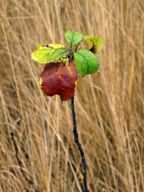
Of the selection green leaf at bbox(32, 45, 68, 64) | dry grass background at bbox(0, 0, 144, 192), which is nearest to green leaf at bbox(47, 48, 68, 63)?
green leaf at bbox(32, 45, 68, 64)

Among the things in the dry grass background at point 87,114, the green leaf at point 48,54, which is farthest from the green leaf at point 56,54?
the dry grass background at point 87,114

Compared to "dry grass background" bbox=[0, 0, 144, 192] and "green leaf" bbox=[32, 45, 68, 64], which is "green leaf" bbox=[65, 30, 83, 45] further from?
"dry grass background" bbox=[0, 0, 144, 192]

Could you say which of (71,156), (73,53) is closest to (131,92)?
(71,156)

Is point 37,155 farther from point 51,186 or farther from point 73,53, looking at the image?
point 73,53

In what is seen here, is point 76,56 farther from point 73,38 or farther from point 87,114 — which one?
Result: point 87,114

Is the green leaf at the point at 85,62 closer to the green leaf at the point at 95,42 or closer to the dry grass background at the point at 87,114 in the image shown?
the green leaf at the point at 95,42

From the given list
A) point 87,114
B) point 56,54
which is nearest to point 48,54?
point 56,54
